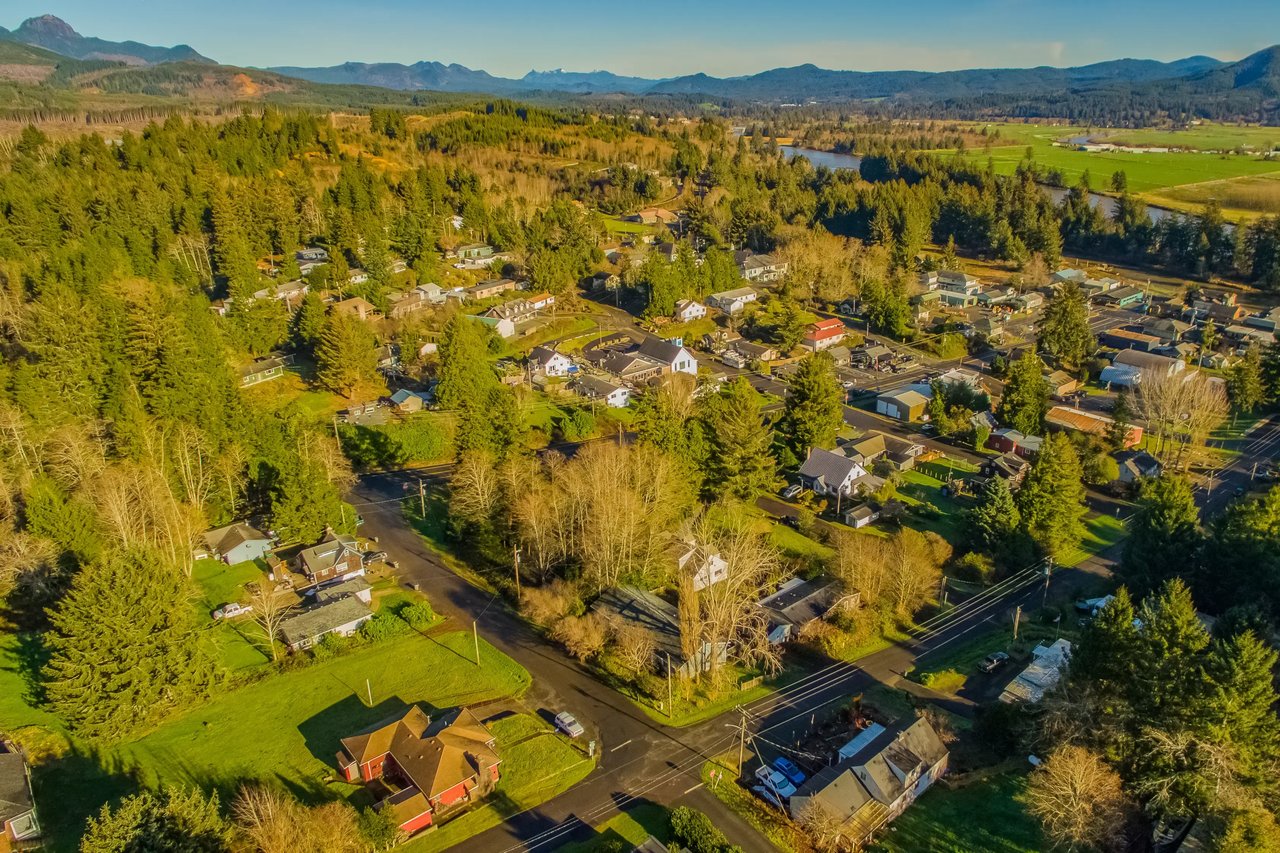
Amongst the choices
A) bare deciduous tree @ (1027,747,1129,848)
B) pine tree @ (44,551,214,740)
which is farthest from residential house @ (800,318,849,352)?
pine tree @ (44,551,214,740)

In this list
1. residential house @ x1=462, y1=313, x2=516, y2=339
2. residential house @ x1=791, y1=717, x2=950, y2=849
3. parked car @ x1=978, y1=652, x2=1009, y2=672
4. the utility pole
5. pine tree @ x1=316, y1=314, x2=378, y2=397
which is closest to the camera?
residential house @ x1=791, y1=717, x2=950, y2=849

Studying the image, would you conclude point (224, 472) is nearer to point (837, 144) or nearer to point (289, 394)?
point (289, 394)

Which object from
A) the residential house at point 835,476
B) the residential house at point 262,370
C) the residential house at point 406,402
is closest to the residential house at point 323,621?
the residential house at point 406,402

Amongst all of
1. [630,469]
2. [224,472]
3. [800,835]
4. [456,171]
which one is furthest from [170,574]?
[456,171]

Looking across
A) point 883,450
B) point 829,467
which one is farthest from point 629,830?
point 883,450

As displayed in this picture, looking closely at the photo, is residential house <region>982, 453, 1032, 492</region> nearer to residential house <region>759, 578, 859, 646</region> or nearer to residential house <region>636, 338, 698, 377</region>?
residential house <region>759, 578, 859, 646</region>

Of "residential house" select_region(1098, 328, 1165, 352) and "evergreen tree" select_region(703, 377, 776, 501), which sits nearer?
"evergreen tree" select_region(703, 377, 776, 501)

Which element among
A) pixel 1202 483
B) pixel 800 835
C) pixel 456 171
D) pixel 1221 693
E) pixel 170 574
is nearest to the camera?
pixel 1221 693
